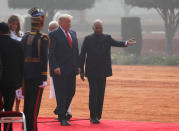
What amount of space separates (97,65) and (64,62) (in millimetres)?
737

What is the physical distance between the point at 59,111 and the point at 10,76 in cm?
299

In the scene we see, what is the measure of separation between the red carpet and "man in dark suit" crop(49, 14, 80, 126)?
267 millimetres

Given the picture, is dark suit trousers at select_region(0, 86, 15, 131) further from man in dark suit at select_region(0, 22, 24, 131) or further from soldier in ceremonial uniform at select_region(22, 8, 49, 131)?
soldier in ceremonial uniform at select_region(22, 8, 49, 131)

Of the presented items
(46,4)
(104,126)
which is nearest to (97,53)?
(104,126)

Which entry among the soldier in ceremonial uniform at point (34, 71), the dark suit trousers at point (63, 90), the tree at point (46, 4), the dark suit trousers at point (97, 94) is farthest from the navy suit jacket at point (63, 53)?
the tree at point (46, 4)

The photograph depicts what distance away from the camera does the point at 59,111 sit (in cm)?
1030

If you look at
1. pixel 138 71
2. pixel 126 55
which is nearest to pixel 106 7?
pixel 126 55

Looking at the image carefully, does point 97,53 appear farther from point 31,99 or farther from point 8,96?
point 8,96

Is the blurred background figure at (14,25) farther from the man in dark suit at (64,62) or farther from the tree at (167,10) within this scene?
the tree at (167,10)

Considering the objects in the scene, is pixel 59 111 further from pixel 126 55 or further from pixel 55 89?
pixel 126 55

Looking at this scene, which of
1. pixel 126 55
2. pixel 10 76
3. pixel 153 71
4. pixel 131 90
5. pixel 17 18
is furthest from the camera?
pixel 126 55

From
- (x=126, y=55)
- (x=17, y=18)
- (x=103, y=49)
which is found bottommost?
(x=126, y=55)

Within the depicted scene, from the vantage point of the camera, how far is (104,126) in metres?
10.2

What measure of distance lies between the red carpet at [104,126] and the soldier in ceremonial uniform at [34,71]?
58.5 inches
